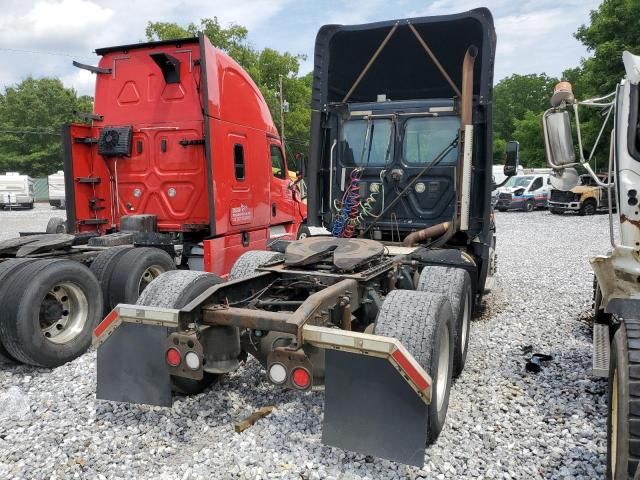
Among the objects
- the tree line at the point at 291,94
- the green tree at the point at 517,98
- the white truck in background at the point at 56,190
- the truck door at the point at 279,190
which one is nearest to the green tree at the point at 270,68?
the tree line at the point at 291,94

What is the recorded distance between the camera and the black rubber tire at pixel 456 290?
456 cm

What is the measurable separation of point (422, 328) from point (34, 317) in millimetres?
3452

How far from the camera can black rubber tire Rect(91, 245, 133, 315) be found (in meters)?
5.99

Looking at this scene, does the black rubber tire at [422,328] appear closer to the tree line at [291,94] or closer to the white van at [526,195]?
the tree line at [291,94]

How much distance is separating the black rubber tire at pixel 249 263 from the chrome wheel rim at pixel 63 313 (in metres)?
1.62

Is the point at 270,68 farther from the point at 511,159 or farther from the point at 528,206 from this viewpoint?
the point at 511,159

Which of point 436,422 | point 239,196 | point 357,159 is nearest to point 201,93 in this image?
point 239,196

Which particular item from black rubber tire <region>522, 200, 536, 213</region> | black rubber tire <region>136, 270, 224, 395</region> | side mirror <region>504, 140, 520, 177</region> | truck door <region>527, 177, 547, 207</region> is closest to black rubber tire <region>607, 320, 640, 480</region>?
black rubber tire <region>136, 270, 224, 395</region>

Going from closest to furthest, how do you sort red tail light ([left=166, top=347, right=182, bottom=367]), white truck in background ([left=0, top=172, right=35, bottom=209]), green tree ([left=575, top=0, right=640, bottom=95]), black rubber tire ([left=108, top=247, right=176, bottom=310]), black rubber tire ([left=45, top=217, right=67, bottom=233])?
red tail light ([left=166, top=347, right=182, bottom=367]) < black rubber tire ([left=108, top=247, right=176, bottom=310]) < black rubber tire ([left=45, top=217, right=67, bottom=233]) < green tree ([left=575, top=0, right=640, bottom=95]) < white truck in background ([left=0, top=172, right=35, bottom=209])

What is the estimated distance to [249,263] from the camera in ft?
16.8

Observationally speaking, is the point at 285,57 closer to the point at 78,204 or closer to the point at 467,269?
the point at 78,204

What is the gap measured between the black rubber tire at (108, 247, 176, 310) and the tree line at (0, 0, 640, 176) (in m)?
3.27

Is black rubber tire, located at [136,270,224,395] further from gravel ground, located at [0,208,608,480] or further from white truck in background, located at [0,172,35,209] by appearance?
white truck in background, located at [0,172,35,209]

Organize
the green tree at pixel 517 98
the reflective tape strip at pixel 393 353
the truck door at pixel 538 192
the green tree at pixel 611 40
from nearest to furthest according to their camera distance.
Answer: the reflective tape strip at pixel 393 353, the green tree at pixel 611 40, the truck door at pixel 538 192, the green tree at pixel 517 98
